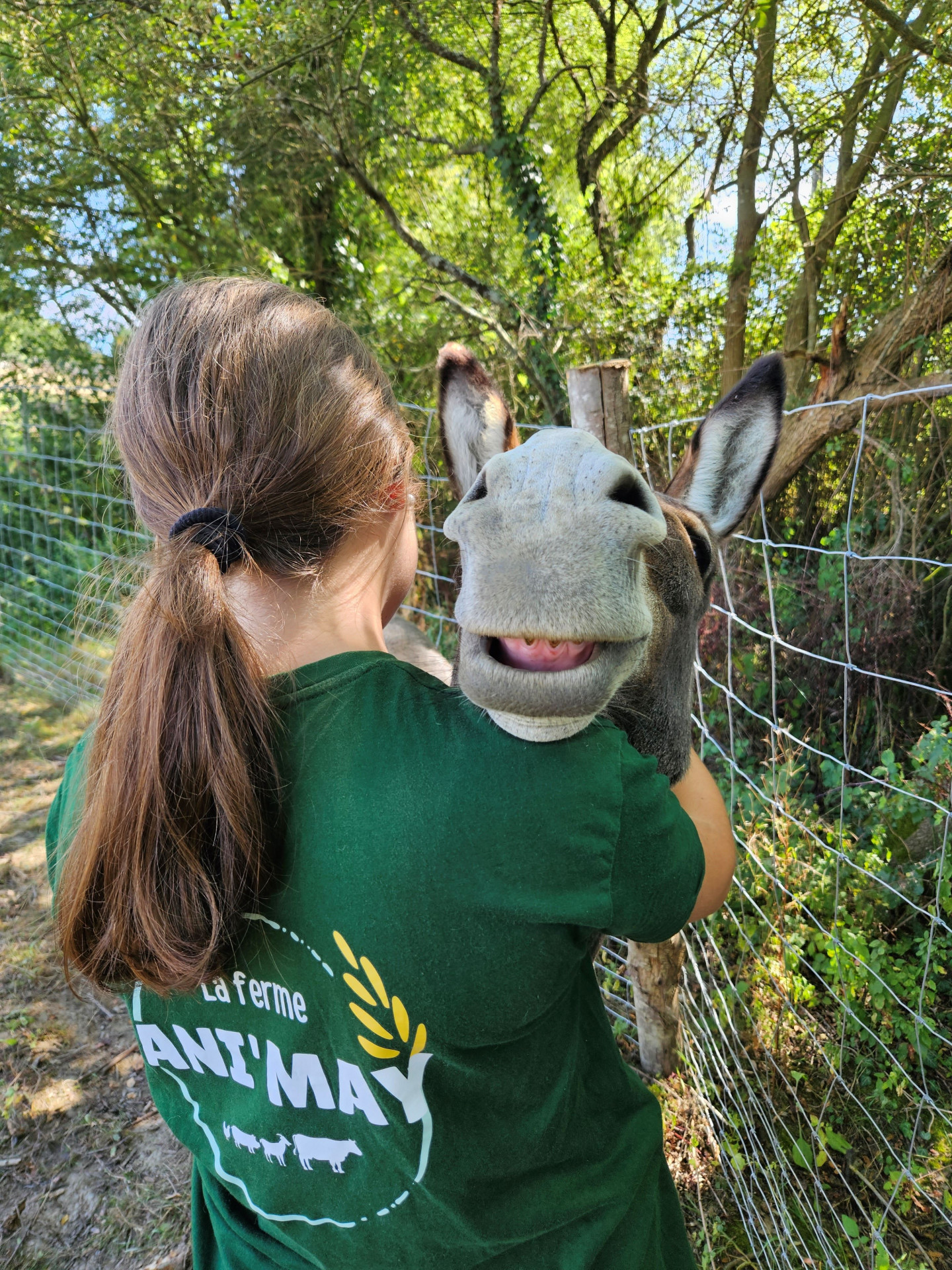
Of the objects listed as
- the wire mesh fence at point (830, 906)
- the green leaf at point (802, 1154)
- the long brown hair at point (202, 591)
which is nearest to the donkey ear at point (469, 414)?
the wire mesh fence at point (830, 906)

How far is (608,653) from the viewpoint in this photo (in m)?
0.98

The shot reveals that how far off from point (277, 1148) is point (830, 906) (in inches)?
99.2

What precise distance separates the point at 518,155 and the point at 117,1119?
8381 millimetres

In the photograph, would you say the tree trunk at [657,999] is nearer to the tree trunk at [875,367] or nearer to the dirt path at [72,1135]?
the dirt path at [72,1135]

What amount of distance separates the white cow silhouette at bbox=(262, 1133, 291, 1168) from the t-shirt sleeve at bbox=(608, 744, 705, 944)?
1.98 feet

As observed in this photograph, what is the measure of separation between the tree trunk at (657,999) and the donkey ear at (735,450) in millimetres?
1366

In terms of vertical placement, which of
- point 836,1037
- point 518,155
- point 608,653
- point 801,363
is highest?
point 518,155

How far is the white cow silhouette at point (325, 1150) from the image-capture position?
3.51 ft

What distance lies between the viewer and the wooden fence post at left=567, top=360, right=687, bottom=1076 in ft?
6.69

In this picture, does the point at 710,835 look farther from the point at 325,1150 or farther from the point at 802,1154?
the point at 802,1154

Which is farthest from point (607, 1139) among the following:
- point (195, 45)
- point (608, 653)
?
point (195, 45)

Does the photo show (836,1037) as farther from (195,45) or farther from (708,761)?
(195,45)

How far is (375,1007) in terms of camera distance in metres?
0.97

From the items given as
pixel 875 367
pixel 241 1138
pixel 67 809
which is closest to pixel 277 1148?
pixel 241 1138
